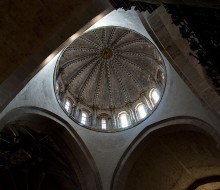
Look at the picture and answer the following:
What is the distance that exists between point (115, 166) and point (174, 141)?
8.81ft

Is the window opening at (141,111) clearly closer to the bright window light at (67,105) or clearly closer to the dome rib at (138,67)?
the dome rib at (138,67)

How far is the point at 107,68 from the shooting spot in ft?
50.0

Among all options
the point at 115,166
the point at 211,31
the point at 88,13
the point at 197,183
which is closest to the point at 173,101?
the point at 115,166

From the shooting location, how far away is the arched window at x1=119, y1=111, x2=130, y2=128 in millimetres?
13281

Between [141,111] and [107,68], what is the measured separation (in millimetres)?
3205

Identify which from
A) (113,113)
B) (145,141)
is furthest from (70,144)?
(113,113)

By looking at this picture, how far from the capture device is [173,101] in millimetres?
11211

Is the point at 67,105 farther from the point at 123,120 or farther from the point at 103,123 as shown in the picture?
the point at 123,120

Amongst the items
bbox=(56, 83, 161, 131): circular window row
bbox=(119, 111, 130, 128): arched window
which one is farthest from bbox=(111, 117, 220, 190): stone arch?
bbox=(119, 111, 130, 128): arched window

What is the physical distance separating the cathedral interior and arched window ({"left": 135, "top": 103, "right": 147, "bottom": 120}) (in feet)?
0.21

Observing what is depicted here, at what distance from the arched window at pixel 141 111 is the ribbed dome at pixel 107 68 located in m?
0.70

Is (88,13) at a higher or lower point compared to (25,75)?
higher

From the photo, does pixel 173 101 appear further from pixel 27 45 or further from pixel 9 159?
pixel 9 159

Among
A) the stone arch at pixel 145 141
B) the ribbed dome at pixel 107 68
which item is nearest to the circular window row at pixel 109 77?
the ribbed dome at pixel 107 68
